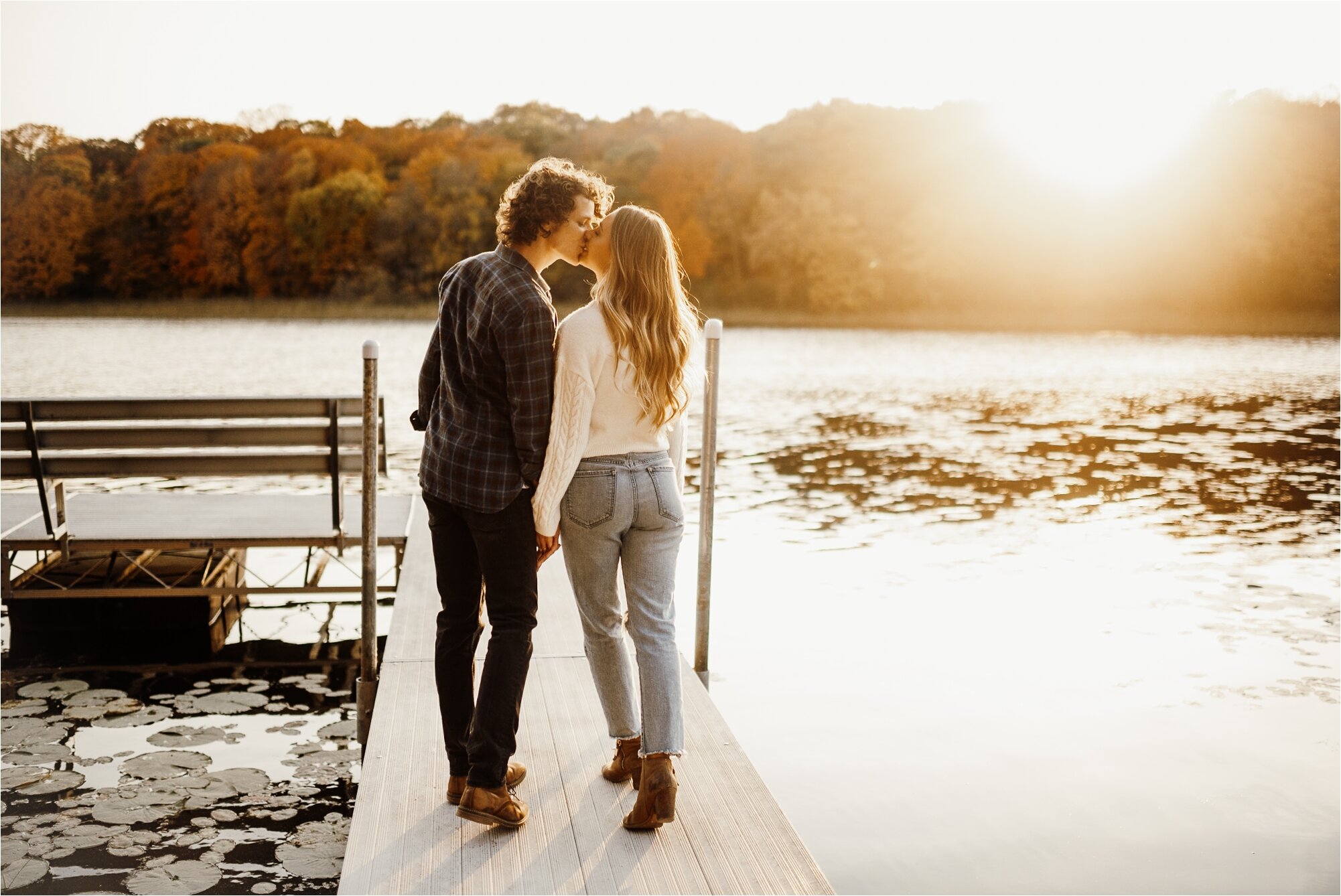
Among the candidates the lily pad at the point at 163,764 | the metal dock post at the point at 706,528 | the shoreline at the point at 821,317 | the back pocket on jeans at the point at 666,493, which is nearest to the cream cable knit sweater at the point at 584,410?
the back pocket on jeans at the point at 666,493

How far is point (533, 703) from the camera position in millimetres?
4285

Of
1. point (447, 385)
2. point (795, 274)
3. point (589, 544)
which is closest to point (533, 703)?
point (589, 544)

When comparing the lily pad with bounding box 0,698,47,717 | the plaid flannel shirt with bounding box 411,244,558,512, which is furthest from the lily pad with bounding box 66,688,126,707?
the plaid flannel shirt with bounding box 411,244,558,512

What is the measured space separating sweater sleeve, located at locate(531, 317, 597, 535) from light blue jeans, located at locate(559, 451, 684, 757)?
0.06m

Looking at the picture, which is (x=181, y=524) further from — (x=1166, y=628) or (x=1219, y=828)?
(x=1166, y=628)

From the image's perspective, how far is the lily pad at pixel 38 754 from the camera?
465 centimetres

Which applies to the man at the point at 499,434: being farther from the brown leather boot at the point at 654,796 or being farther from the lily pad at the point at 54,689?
the lily pad at the point at 54,689

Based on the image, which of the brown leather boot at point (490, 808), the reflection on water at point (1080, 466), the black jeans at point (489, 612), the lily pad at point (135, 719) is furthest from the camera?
the reflection on water at point (1080, 466)

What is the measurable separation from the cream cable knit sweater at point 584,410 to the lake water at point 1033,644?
184 centimetres

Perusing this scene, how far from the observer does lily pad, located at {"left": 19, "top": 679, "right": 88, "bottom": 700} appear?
5449mm

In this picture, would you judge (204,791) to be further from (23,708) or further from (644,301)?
(644,301)

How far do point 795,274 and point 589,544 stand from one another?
6148cm

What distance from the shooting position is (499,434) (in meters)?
3.09

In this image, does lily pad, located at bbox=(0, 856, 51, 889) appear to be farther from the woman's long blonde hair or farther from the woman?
the woman's long blonde hair
